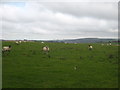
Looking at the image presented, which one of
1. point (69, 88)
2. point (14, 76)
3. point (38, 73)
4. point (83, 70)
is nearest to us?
point (69, 88)

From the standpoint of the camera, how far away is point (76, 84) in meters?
19.0

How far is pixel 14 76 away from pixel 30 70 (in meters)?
3.28

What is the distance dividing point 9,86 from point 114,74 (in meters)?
10.8

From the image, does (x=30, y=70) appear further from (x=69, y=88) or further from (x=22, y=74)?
(x=69, y=88)

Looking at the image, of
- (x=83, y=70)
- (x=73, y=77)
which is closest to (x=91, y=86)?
(x=73, y=77)

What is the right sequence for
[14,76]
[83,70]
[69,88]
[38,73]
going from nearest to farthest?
[69,88] → [14,76] → [38,73] → [83,70]

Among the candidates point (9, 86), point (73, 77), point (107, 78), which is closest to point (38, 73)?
point (73, 77)

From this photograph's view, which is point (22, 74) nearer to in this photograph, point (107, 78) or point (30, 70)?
point (30, 70)

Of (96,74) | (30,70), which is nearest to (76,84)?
(96,74)

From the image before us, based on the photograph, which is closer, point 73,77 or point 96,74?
point 73,77

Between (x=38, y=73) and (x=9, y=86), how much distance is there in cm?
513

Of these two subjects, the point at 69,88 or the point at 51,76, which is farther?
the point at 51,76

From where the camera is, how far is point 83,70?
2483 cm

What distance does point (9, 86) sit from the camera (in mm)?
18047
